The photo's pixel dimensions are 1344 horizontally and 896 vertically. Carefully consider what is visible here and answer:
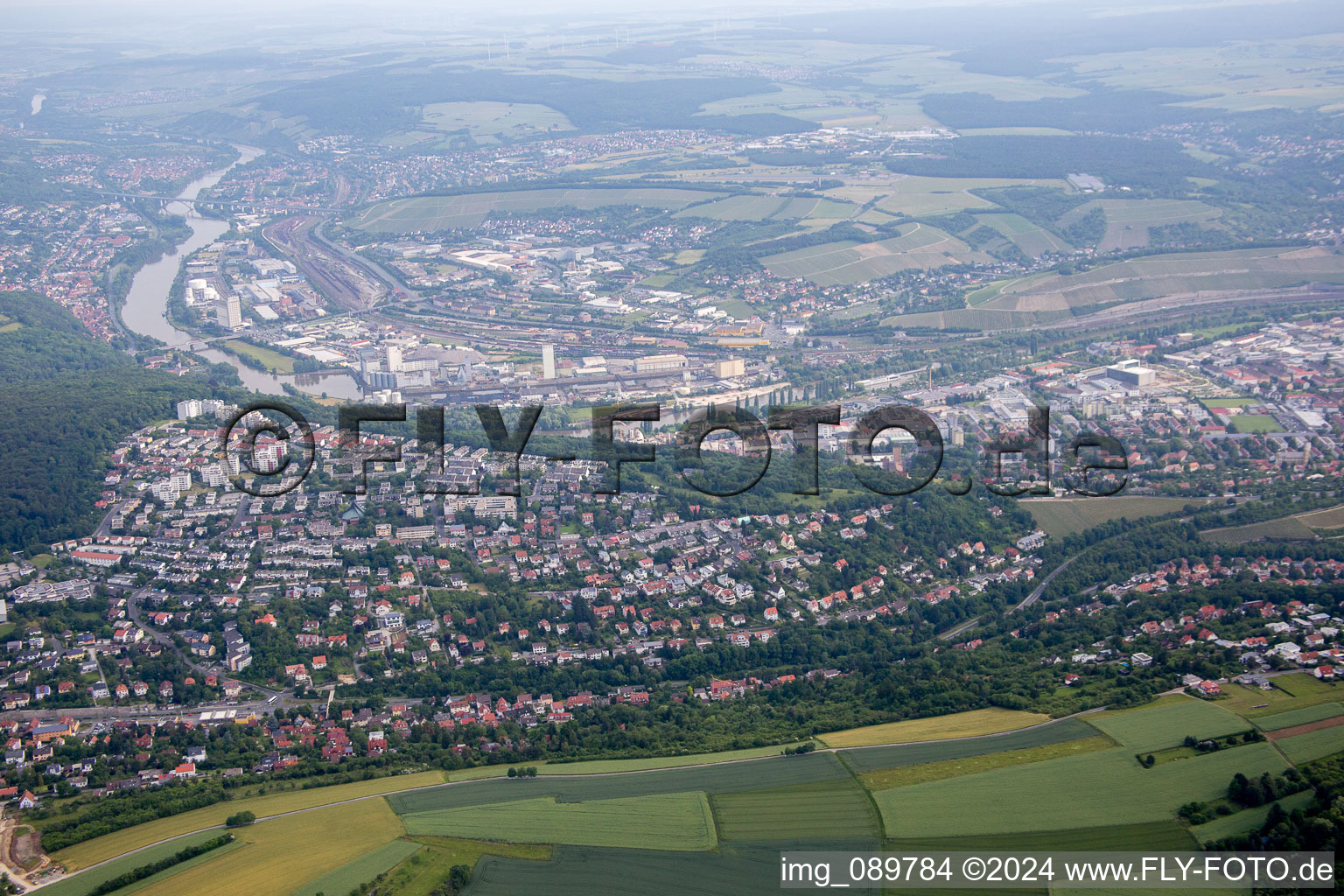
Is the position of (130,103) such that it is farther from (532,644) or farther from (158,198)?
(532,644)

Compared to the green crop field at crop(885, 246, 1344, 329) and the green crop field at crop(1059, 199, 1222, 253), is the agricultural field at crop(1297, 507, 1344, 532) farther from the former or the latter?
the green crop field at crop(1059, 199, 1222, 253)

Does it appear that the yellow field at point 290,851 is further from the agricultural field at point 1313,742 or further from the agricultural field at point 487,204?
the agricultural field at point 487,204

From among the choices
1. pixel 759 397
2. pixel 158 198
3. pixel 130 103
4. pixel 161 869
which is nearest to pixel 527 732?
pixel 161 869

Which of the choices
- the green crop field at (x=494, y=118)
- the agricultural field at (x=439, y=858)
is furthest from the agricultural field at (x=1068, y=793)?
the green crop field at (x=494, y=118)

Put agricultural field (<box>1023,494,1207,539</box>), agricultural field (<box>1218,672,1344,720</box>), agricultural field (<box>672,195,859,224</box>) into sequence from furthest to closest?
agricultural field (<box>672,195,859,224</box>) → agricultural field (<box>1023,494,1207,539</box>) → agricultural field (<box>1218,672,1344,720</box>)

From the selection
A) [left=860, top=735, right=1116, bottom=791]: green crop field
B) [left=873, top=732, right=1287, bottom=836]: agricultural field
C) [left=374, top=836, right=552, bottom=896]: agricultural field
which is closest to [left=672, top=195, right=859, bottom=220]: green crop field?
[left=860, top=735, right=1116, bottom=791]: green crop field
